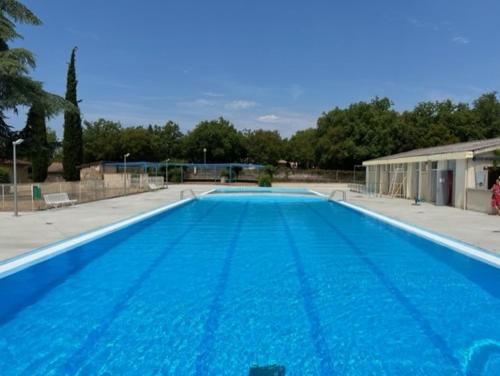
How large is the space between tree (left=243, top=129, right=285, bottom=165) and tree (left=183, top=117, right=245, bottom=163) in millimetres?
1446

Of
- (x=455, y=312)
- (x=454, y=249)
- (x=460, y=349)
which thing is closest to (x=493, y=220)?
(x=454, y=249)

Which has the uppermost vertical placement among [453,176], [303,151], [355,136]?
[355,136]

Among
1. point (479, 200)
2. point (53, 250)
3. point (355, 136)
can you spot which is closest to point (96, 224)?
point (53, 250)

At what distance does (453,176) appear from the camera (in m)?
18.2

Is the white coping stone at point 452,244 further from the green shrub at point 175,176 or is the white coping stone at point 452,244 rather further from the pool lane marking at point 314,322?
the green shrub at point 175,176

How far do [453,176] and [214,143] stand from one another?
4172 centimetres

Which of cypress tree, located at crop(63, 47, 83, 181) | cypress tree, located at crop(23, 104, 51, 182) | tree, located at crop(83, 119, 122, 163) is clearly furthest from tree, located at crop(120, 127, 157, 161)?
cypress tree, located at crop(23, 104, 51, 182)

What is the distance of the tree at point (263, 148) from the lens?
59553 mm

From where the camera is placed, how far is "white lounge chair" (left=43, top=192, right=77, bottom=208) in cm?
1612

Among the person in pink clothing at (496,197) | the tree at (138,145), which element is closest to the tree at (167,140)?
the tree at (138,145)

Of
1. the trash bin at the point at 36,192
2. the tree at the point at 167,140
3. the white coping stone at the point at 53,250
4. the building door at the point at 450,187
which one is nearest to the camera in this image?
the white coping stone at the point at 53,250

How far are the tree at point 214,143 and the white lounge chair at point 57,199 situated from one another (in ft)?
130

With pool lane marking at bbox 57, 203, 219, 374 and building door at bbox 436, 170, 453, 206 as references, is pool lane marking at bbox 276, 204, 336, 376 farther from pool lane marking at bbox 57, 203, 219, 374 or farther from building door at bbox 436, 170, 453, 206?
building door at bbox 436, 170, 453, 206

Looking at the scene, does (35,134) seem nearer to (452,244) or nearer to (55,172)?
(452,244)
